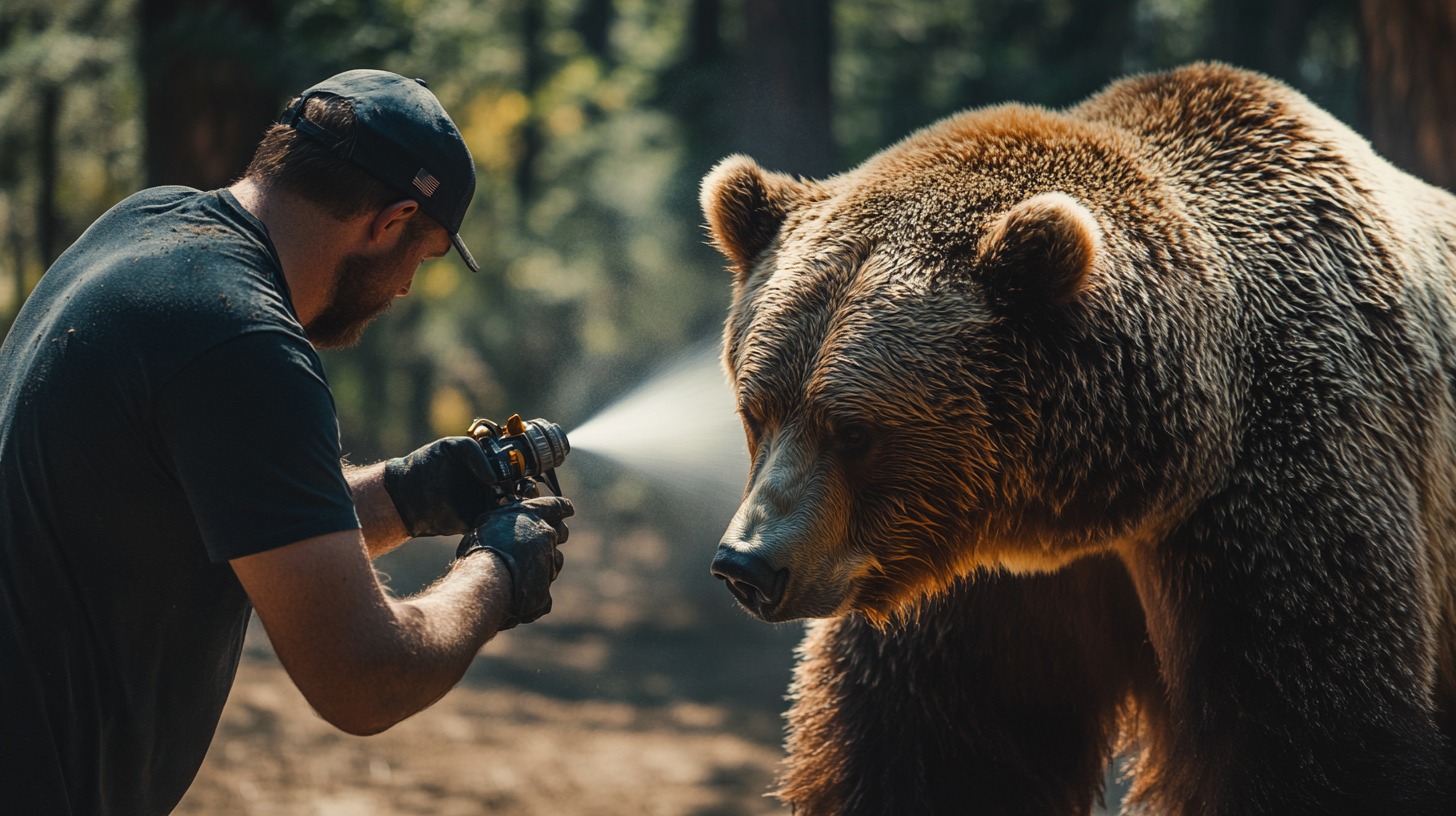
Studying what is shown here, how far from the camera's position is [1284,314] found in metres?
2.74

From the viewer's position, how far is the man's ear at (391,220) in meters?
2.43

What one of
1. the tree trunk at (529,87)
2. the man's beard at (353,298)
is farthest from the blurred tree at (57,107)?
the man's beard at (353,298)

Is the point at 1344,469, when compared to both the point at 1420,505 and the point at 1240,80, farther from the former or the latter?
the point at 1240,80

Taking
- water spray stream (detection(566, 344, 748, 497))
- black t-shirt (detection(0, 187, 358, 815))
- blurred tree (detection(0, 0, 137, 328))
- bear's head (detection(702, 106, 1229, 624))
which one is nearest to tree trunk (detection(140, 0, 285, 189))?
blurred tree (detection(0, 0, 137, 328))

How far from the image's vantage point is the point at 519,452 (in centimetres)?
264

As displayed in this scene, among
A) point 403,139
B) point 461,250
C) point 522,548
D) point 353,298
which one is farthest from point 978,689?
point 403,139

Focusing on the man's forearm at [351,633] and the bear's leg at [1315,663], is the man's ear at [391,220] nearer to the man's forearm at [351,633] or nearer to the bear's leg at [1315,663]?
the man's forearm at [351,633]

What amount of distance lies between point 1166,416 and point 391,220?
1595 millimetres

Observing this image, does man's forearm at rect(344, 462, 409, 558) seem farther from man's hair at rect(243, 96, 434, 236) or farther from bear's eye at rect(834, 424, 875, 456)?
bear's eye at rect(834, 424, 875, 456)

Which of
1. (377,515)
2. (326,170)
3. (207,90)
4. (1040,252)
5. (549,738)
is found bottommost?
(549,738)

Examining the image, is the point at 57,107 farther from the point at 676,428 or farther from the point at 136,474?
the point at 136,474

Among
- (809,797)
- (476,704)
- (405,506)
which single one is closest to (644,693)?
(476,704)

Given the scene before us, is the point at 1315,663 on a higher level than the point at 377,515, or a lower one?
lower

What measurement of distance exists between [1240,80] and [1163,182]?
0.47 meters
